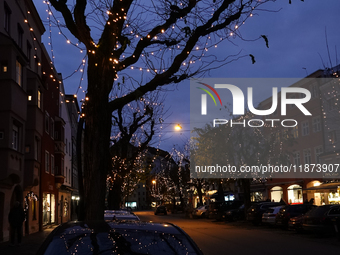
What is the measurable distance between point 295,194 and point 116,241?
4720cm

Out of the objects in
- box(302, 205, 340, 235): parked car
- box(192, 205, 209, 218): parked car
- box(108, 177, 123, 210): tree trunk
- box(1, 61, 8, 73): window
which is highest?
box(1, 61, 8, 73): window

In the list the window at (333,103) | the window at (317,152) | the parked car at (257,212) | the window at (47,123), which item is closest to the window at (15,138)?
the window at (47,123)

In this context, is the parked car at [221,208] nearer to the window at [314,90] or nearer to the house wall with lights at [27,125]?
the window at [314,90]

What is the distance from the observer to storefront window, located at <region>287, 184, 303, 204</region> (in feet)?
156

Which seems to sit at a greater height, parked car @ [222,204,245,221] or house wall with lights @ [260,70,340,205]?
house wall with lights @ [260,70,340,205]

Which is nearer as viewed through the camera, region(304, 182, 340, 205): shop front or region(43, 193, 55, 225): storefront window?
region(43, 193, 55, 225): storefront window

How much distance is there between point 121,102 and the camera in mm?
10555

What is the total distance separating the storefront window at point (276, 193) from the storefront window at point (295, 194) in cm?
267

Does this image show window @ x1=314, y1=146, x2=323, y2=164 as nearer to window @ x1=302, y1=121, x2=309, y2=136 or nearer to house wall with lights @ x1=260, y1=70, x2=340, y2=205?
house wall with lights @ x1=260, y1=70, x2=340, y2=205

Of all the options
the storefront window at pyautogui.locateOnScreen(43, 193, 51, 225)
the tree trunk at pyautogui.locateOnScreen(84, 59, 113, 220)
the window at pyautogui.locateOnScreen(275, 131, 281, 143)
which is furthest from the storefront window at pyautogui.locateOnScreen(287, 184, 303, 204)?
the tree trunk at pyautogui.locateOnScreen(84, 59, 113, 220)

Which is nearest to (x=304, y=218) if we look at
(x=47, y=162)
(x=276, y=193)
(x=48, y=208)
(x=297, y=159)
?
(x=47, y=162)

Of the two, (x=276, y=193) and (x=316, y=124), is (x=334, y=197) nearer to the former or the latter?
(x=316, y=124)

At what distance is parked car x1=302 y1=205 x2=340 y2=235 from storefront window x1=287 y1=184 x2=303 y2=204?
26.5 metres

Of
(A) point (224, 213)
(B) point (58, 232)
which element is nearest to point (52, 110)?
(A) point (224, 213)
